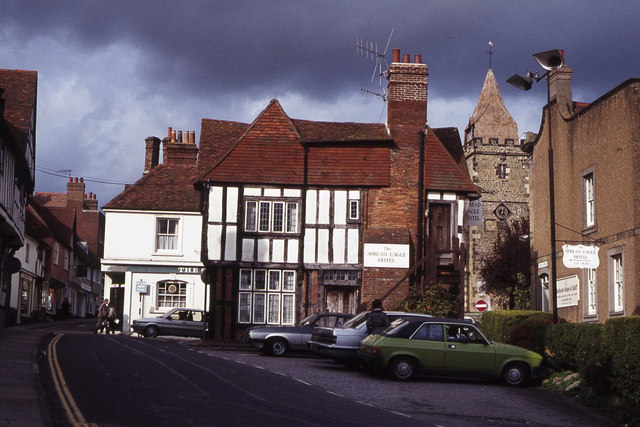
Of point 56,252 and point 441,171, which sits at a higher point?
point 441,171

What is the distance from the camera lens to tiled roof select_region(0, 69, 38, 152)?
108 ft

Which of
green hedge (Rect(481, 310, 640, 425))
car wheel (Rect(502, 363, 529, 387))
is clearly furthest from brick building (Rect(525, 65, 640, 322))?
car wheel (Rect(502, 363, 529, 387))

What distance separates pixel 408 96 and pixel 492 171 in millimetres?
45255

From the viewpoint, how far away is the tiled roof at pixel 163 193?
4066 centimetres

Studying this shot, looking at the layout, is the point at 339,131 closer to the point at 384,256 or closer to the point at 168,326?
the point at 384,256

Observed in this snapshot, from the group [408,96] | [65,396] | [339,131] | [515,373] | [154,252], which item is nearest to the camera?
[65,396]

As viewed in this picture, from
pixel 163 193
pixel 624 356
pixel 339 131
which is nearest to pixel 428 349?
pixel 624 356

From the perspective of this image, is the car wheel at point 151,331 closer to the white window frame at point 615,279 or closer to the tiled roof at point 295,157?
the tiled roof at point 295,157

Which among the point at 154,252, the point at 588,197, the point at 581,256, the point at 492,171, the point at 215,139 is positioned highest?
the point at 492,171

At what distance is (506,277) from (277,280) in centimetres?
3715

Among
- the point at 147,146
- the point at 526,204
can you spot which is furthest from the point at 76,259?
the point at 526,204

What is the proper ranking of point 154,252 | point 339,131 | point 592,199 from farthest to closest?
1. point 154,252
2. point 339,131
3. point 592,199

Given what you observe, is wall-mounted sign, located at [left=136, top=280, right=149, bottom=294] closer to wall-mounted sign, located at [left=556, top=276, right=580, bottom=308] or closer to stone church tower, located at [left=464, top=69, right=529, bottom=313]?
wall-mounted sign, located at [left=556, top=276, right=580, bottom=308]

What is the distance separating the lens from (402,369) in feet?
61.7
